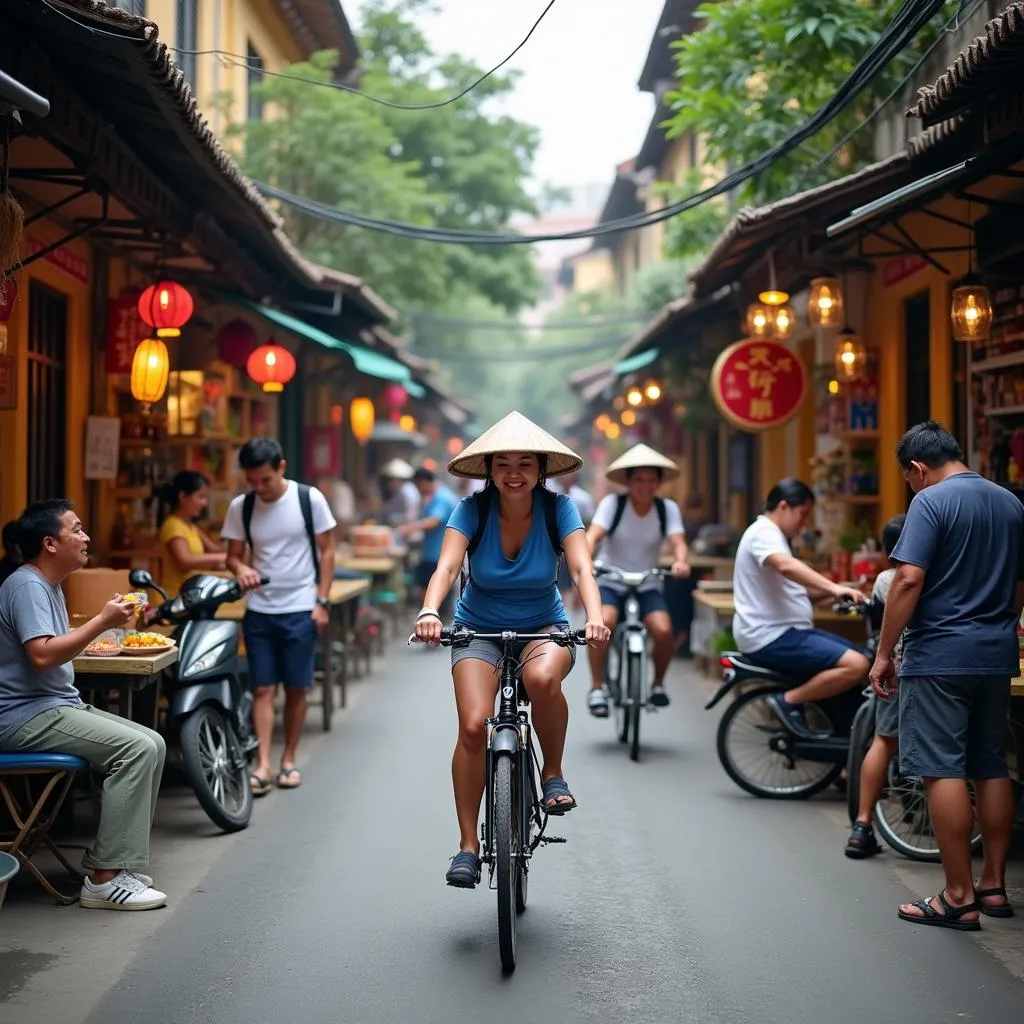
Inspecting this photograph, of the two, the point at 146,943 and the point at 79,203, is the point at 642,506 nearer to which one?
the point at 79,203

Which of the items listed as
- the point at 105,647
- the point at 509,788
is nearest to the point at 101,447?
the point at 105,647

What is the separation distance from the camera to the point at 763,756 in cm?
941

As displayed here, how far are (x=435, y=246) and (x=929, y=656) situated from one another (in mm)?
18459

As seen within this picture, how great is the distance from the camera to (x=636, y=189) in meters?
35.1

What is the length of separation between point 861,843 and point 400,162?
21.2 meters

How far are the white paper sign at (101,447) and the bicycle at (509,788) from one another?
650 cm

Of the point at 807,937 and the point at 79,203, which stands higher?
the point at 79,203

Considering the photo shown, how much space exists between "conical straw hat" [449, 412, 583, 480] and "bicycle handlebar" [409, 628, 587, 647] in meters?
0.83

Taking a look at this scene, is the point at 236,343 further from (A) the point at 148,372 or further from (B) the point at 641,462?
(B) the point at 641,462

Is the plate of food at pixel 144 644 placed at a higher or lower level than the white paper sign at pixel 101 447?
lower

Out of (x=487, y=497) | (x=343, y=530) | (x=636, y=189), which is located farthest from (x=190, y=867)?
(x=636, y=189)

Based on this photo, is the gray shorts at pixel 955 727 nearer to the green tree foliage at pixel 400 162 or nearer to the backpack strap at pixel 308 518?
the backpack strap at pixel 308 518

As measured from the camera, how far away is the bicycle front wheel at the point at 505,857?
5.45m

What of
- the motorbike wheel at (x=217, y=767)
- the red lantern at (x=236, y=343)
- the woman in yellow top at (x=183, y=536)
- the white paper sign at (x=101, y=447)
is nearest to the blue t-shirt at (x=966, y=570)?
the motorbike wheel at (x=217, y=767)
